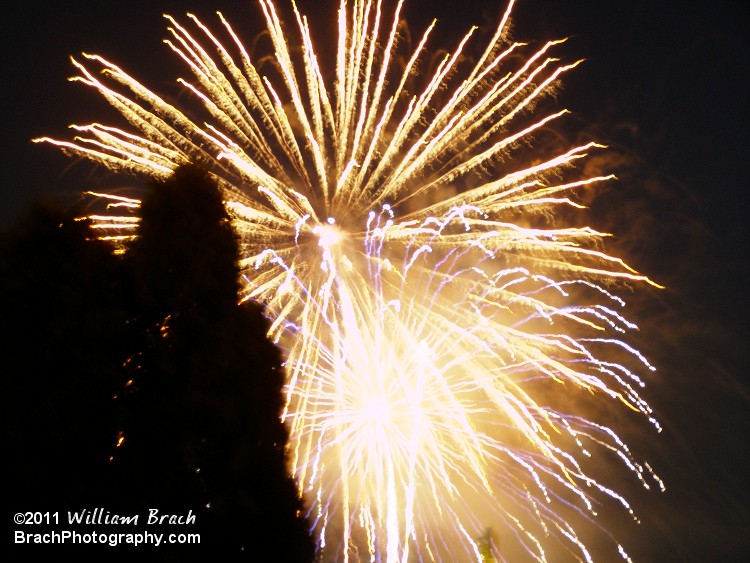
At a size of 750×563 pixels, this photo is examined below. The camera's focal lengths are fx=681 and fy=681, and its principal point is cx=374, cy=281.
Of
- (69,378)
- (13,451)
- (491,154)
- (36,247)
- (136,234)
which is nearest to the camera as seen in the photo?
(13,451)

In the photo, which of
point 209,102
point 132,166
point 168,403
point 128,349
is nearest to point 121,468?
point 168,403

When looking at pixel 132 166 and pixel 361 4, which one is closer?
pixel 132 166

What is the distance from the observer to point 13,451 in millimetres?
8391

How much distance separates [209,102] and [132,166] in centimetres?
246

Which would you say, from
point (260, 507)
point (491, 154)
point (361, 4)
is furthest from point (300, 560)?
point (361, 4)

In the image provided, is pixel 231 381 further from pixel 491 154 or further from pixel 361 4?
pixel 361 4

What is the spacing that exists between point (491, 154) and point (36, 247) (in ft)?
35.9

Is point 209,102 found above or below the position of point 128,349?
above

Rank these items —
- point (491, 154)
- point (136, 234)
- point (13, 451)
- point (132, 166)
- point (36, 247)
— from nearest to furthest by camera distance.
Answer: point (13, 451) → point (36, 247) → point (136, 234) → point (132, 166) → point (491, 154)

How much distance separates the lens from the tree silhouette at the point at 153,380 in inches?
347

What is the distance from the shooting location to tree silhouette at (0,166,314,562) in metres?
8.80

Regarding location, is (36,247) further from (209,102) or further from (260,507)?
(209,102)

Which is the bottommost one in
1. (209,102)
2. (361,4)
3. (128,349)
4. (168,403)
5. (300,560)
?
(300,560)

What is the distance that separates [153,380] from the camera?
9648 millimetres
